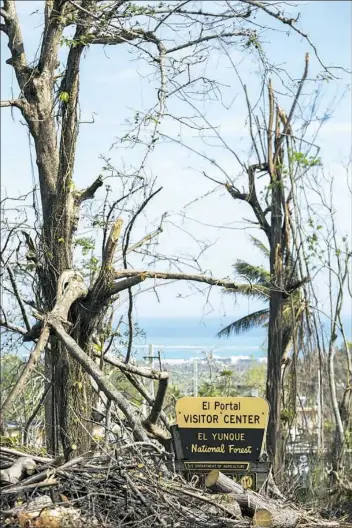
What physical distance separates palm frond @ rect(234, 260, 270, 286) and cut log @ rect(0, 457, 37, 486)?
16500 mm

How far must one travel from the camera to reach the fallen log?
940 cm

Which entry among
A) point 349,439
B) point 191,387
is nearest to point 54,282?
point 191,387

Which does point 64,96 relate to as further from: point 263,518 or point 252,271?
point 252,271

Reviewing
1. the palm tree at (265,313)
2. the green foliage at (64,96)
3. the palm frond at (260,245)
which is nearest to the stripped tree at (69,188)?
the green foliage at (64,96)

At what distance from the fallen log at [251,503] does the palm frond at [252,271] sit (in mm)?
14490

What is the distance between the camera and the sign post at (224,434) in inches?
423

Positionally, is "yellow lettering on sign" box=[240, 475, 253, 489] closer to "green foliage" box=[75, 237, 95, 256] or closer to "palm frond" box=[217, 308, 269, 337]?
"green foliage" box=[75, 237, 95, 256]

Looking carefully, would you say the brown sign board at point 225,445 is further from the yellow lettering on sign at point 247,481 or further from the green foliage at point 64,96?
the green foliage at point 64,96

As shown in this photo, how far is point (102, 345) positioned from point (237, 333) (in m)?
17.4

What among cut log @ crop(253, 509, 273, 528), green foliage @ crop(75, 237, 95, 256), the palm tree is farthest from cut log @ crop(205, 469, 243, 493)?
the palm tree

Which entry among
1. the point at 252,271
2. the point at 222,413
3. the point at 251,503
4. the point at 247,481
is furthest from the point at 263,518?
the point at 252,271

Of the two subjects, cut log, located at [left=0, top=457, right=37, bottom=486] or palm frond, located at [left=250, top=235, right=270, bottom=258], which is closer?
cut log, located at [left=0, top=457, right=37, bottom=486]

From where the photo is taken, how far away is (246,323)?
30.0 m

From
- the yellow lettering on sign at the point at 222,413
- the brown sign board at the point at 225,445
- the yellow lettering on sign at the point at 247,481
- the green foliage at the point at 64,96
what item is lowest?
the yellow lettering on sign at the point at 247,481
